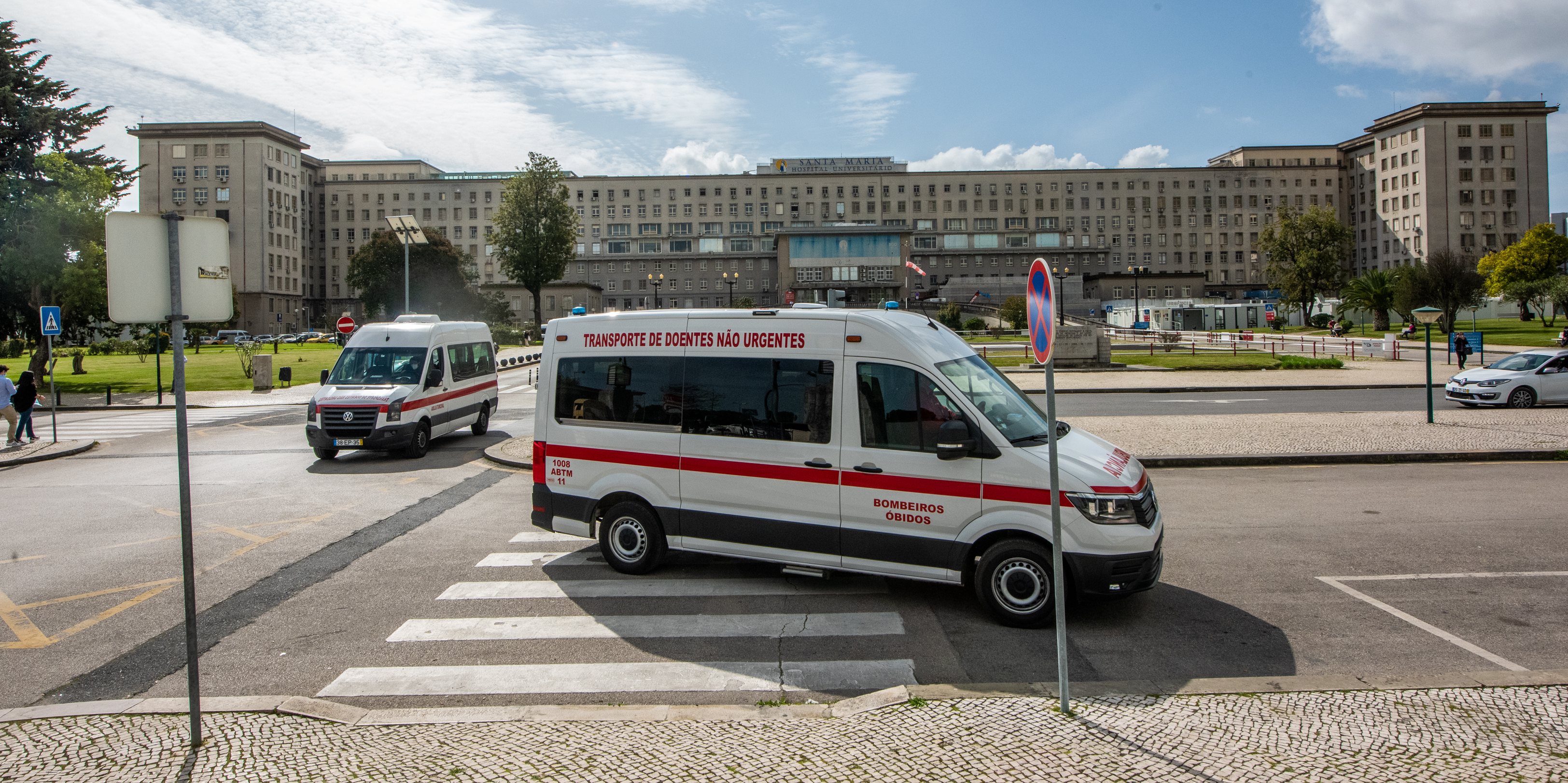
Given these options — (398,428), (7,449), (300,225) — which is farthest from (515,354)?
(300,225)

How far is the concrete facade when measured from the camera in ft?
375

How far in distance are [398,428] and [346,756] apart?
12.6 metres

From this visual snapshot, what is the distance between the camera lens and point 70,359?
61.5 meters

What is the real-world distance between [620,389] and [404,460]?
1001 cm

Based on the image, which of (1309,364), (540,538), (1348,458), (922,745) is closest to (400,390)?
(540,538)

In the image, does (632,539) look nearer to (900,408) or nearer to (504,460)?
(900,408)

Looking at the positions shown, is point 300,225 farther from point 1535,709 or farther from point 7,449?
point 1535,709

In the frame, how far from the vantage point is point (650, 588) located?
7762 millimetres

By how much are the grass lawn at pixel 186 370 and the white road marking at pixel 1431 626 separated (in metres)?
27.3

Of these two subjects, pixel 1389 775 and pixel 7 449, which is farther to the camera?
pixel 7 449

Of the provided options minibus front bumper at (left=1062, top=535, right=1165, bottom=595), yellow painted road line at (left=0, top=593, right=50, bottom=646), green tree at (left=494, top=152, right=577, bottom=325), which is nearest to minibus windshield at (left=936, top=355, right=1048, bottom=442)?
minibus front bumper at (left=1062, top=535, right=1165, bottom=595)

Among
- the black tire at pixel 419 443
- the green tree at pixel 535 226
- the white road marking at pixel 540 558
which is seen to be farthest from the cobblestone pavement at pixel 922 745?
the green tree at pixel 535 226

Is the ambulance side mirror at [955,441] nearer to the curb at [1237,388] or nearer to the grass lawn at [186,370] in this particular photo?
the curb at [1237,388]

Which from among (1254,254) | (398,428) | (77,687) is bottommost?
(77,687)
